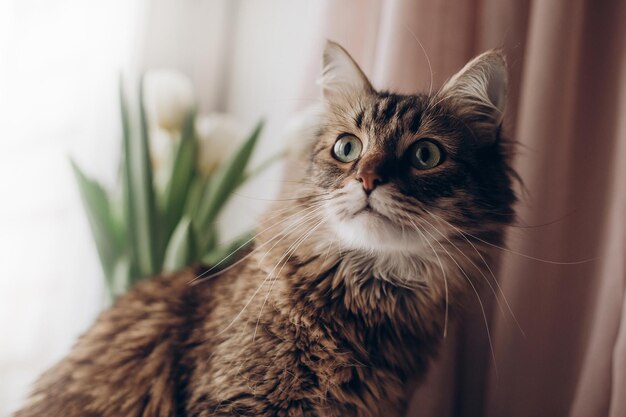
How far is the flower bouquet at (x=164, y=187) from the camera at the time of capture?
1.21m

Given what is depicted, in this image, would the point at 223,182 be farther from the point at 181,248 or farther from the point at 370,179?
the point at 370,179

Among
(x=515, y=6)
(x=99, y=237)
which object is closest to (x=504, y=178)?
(x=515, y=6)

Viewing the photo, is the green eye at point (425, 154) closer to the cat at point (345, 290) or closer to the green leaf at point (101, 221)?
the cat at point (345, 290)

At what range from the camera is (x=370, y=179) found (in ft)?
2.43

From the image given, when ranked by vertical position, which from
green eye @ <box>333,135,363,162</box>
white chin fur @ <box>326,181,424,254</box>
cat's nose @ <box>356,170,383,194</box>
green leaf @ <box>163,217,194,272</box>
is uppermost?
green eye @ <box>333,135,363,162</box>

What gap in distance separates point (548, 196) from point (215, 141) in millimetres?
889

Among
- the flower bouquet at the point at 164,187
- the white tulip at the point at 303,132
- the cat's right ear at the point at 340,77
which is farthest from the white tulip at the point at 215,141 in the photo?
the cat's right ear at the point at 340,77

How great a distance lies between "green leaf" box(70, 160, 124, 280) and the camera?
4.00ft

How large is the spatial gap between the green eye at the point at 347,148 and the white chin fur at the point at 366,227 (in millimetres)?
121

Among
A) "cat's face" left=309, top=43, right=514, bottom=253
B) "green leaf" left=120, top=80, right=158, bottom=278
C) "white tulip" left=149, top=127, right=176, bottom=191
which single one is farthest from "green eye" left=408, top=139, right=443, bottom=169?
"white tulip" left=149, top=127, right=176, bottom=191

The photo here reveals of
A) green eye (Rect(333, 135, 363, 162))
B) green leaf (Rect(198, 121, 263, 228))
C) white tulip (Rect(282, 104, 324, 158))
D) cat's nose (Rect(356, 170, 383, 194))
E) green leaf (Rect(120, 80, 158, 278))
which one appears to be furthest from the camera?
green leaf (Rect(198, 121, 263, 228))

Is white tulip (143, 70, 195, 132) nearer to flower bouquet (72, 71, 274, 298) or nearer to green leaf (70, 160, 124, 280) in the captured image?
flower bouquet (72, 71, 274, 298)

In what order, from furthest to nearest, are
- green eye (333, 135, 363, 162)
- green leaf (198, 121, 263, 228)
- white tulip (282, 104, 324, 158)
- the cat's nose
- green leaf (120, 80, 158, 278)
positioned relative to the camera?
1. green leaf (198, 121, 263, 228)
2. green leaf (120, 80, 158, 278)
3. white tulip (282, 104, 324, 158)
4. green eye (333, 135, 363, 162)
5. the cat's nose

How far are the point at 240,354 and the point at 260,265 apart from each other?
7.4 inches
